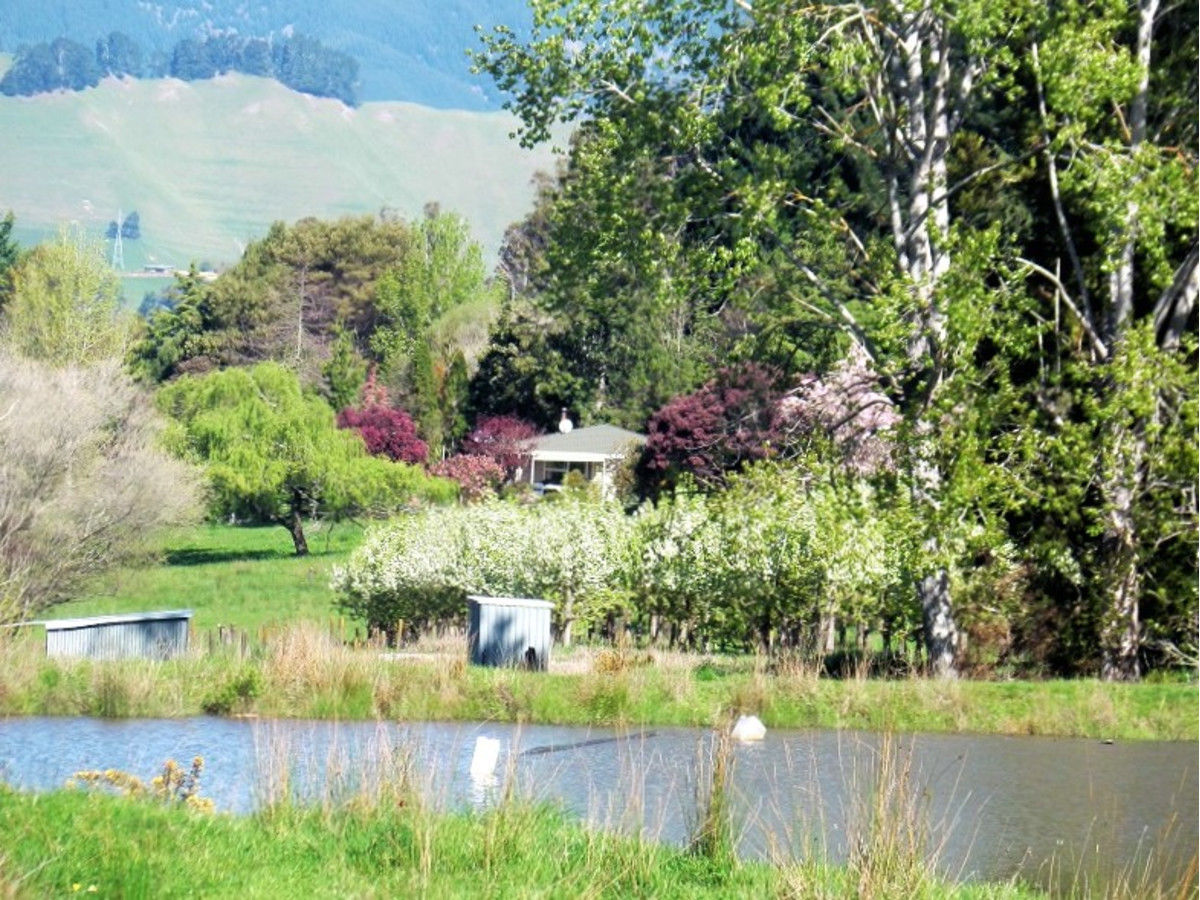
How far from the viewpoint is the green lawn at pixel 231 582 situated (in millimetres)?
38750

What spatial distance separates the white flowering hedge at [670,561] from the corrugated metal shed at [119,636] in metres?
6.04

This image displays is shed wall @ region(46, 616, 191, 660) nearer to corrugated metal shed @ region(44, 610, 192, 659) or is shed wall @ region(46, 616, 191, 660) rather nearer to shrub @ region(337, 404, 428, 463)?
corrugated metal shed @ region(44, 610, 192, 659)

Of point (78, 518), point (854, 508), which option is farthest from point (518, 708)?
point (78, 518)

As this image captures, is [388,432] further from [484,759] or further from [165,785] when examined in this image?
[165,785]

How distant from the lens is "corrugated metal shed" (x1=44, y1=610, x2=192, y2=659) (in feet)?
79.6

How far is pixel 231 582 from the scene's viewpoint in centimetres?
4606

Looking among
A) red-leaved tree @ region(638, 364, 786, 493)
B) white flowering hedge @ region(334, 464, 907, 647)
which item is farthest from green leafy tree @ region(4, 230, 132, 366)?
white flowering hedge @ region(334, 464, 907, 647)

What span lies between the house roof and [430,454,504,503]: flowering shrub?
170 cm

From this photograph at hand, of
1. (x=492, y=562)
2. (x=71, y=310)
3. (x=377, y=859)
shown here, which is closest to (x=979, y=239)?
(x=492, y=562)

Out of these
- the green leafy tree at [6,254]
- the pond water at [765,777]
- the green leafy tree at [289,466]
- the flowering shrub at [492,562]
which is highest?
the green leafy tree at [6,254]

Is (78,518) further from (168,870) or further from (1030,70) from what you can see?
(168,870)

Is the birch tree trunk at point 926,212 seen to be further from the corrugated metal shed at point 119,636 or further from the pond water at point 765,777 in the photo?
the corrugated metal shed at point 119,636

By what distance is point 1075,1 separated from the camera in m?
22.4

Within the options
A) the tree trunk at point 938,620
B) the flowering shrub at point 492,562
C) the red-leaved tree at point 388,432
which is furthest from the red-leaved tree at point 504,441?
the tree trunk at point 938,620
